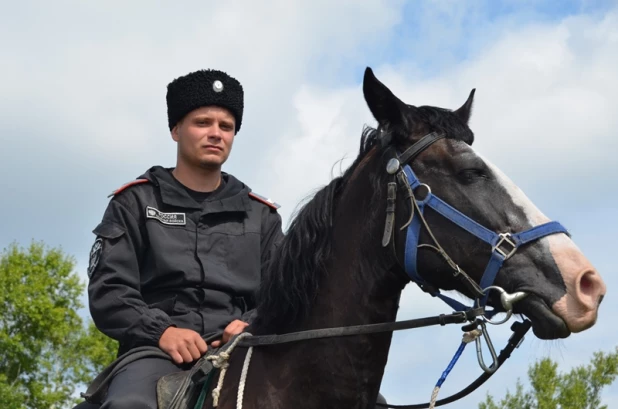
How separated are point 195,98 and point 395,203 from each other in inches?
83.3

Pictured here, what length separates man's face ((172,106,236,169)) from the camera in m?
5.88

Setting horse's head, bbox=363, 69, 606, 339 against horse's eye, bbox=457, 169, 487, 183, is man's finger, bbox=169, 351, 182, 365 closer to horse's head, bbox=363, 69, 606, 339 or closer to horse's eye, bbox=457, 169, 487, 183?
horse's head, bbox=363, 69, 606, 339

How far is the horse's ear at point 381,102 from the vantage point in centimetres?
468

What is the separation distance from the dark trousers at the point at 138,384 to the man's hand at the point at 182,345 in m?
0.08

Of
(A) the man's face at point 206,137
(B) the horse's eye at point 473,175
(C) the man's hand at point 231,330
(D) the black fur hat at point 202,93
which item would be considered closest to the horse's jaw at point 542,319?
(B) the horse's eye at point 473,175

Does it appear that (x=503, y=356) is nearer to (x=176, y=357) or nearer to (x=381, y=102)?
(x=381, y=102)

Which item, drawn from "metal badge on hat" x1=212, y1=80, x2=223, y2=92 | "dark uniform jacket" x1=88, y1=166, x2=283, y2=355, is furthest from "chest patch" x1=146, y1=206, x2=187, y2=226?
"metal badge on hat" x1=212, y1=80, x2=223, y2=92

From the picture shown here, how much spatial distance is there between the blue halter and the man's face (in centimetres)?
168

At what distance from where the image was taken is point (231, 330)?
205 inches

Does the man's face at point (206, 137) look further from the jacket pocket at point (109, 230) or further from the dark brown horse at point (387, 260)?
the dark brown horse at point (387, 260)

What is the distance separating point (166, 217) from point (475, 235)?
216 cm

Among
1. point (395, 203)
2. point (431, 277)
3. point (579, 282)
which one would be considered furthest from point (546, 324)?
point (395, 203)

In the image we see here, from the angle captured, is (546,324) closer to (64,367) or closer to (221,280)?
(221,280)

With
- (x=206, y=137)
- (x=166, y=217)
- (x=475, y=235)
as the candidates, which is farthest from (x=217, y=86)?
(x=475, y=235)
